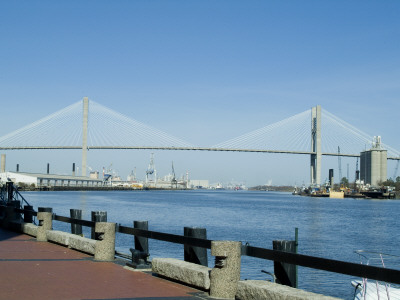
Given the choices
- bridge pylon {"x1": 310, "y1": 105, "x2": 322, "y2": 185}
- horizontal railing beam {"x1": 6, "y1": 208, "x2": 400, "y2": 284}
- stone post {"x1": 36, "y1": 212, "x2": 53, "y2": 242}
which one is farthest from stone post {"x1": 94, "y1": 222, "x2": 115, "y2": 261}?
bridge pylon {"x1": 310, "y1": 105, "x2": 322, "y2": 185}

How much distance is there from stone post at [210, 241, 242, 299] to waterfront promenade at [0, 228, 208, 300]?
0.34m

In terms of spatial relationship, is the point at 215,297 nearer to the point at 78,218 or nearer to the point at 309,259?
the point at 309,259

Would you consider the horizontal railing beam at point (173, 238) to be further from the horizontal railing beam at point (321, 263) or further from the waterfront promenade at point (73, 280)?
the waterfront promenade at point (73, 280)

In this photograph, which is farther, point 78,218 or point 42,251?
point 78,218

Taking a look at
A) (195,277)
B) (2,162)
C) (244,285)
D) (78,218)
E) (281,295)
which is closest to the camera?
(281,295)

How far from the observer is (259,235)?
40.1 metres

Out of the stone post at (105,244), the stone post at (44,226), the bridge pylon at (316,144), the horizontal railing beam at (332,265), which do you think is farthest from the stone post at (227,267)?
the bridge pylon at (316,144)

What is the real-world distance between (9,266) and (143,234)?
8.91ft

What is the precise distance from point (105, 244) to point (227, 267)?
15.2ft

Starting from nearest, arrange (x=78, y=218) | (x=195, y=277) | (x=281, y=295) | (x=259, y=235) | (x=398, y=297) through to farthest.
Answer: (x=281, y=295), (x=195, y=277), (x=398, y=297), (x=78, y=218), (x=259, y=235)

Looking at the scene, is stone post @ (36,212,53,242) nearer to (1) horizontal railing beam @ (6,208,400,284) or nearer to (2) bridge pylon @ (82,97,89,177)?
(1) horizontal railing beam @ (6,208,400,284)

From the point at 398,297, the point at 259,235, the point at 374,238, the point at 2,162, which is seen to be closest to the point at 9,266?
the point at 398,297

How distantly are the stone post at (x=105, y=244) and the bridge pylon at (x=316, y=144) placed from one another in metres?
118

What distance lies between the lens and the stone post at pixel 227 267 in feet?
28.5
